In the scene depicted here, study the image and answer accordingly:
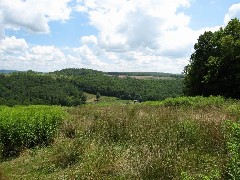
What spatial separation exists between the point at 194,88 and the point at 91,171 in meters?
34.8

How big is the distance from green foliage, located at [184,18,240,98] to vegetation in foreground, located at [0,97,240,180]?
896 inches

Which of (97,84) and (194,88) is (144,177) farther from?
(97,84)

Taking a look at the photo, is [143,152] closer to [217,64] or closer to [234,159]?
[234,159]

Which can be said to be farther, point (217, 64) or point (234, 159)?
point (217, 64)

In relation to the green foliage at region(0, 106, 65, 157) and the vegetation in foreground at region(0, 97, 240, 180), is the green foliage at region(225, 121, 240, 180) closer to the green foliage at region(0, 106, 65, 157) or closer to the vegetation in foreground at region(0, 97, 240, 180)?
the vegetation in foreground at region(0, 97, 240, 180)

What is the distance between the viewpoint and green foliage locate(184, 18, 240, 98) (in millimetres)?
33969

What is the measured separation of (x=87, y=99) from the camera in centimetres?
15475

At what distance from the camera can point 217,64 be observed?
35719 mm

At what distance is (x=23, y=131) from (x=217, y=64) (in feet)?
87.2

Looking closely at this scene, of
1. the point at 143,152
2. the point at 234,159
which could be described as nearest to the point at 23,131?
the point at 143,152

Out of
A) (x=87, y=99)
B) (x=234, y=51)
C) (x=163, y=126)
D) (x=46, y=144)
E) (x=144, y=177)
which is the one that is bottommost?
(x=87, y=99)

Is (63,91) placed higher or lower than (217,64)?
lower

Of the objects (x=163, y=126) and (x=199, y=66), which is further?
(x=199, y=66)

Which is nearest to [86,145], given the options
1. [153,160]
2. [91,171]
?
[91,171]
